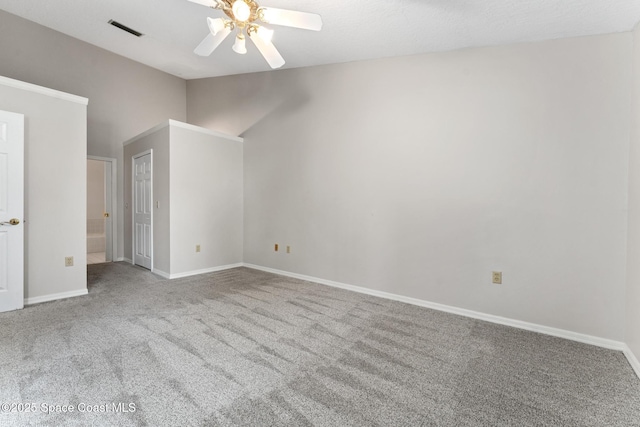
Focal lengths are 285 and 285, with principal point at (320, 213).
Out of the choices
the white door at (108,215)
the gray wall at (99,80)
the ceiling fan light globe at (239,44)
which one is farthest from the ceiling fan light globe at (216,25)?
the white door at (108,215)

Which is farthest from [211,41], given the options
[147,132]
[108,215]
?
[108,215]

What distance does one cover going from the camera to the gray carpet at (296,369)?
1.48m

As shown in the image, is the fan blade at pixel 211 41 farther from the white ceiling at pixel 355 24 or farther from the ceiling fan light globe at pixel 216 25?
the white ceiling at pixel 355 24

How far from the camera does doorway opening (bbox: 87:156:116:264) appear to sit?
17.1 ft

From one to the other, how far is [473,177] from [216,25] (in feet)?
8.53

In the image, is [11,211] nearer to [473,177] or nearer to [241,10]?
[241,10]

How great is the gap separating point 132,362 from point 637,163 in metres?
3.78

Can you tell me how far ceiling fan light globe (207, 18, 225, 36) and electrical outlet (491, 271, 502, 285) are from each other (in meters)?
3.17

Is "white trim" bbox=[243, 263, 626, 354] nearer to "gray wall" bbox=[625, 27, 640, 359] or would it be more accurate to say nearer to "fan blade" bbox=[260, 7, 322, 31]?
"gray wall" bbox=[625, 27, 640, 359]

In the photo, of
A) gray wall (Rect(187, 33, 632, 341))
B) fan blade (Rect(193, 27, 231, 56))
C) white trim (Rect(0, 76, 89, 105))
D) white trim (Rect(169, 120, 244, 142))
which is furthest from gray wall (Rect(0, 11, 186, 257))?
fan blade (Rect(193, 27, 231, 56))

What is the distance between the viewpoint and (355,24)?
2.71 metres

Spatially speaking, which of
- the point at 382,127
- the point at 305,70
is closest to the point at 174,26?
the point at 305,70

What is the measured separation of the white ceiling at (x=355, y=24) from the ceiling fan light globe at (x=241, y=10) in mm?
638

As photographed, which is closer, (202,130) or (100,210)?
(202,130)
